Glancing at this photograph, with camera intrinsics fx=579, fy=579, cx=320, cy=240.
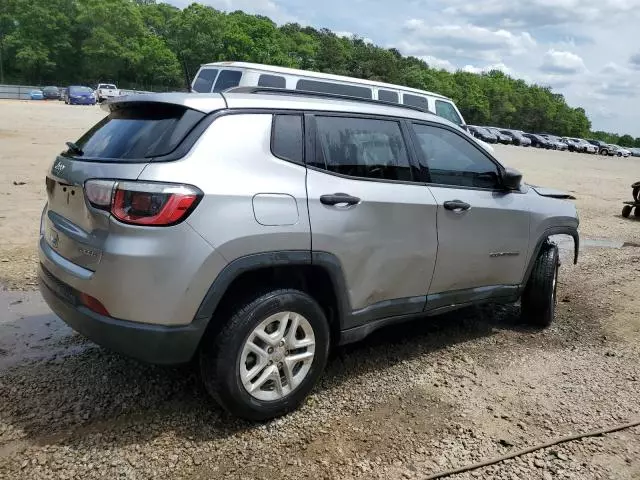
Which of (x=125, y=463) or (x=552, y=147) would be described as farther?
(x=552, y=147)

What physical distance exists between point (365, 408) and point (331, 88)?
1033 cm

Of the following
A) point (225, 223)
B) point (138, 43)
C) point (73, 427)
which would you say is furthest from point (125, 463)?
point (138, 43)

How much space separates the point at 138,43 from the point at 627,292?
88482 millimetres

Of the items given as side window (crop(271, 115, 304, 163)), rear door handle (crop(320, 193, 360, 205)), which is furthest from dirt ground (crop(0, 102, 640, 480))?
side window (crop(271, 115, 304, 163))

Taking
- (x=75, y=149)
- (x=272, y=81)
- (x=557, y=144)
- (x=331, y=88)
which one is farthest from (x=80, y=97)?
(x=75, y=149)

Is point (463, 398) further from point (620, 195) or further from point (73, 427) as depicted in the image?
point (620, 195)

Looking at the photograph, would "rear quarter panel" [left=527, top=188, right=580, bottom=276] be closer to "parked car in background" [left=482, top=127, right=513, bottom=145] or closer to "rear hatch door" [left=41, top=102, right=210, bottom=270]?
"rear hatch door" [left=41, top=102, right=210, bottom=270]

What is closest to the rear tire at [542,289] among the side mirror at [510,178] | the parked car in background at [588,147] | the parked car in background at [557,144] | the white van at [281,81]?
the side mirror at [510,178]

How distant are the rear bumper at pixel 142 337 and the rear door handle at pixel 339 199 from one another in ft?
3.12

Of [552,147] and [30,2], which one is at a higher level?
[30,2]

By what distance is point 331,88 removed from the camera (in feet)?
42.2

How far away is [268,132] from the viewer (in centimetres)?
320

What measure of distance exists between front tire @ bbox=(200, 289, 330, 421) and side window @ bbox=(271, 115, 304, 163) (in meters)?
0.76

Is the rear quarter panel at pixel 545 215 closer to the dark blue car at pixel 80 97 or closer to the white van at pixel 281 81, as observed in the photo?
the white van at pixel 281 81
